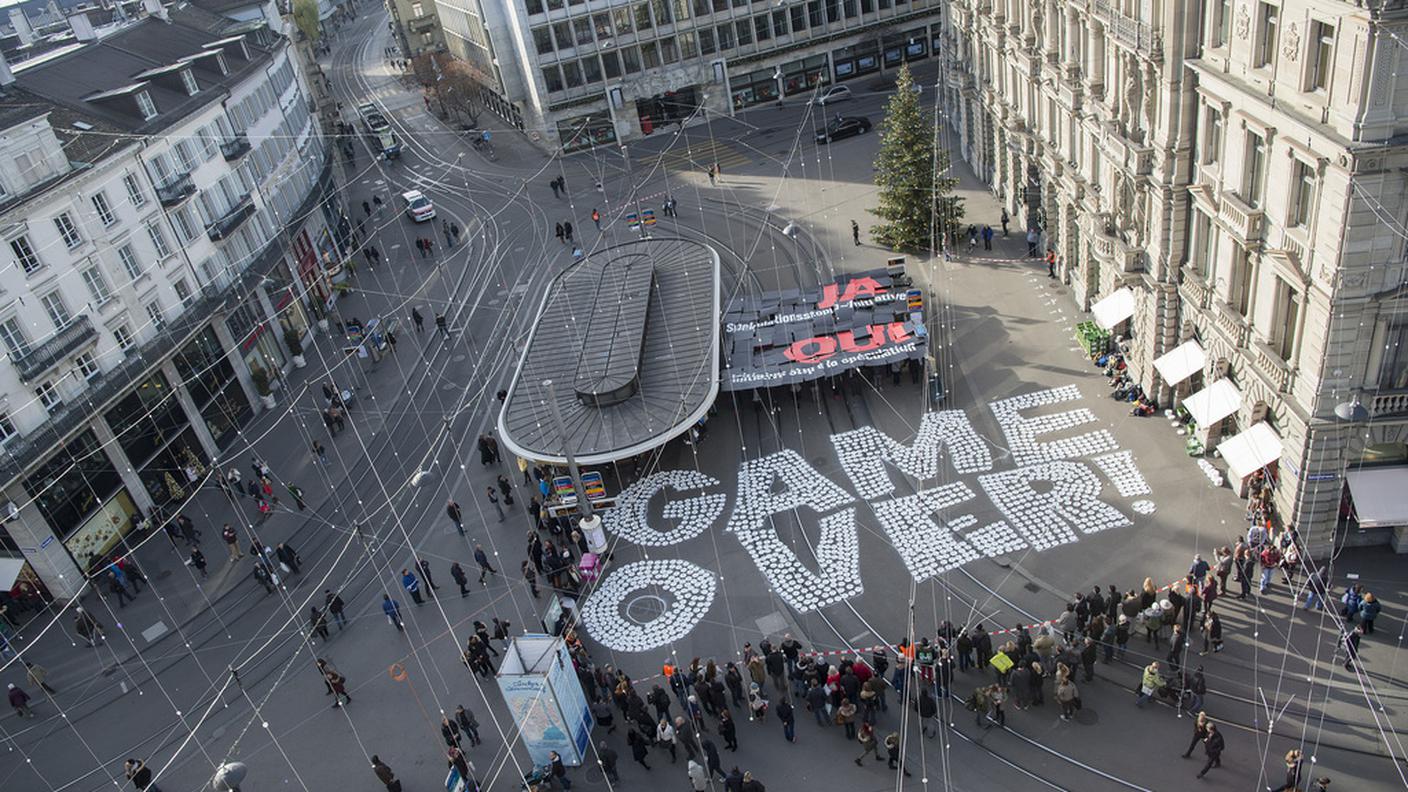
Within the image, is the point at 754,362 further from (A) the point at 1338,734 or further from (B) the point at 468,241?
(B) the point at 468,241

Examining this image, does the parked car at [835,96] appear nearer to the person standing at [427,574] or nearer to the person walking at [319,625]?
the person standing at [427,574]

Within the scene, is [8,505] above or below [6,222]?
below

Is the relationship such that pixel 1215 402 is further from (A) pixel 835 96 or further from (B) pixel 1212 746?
(A) pixel 835 96

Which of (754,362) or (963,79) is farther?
(963,79)

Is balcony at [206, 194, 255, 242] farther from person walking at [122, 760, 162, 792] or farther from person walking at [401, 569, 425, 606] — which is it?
person walking at [122, 760, 162, 792]

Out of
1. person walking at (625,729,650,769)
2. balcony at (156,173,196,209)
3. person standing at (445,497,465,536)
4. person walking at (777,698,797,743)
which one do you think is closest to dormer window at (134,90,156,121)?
balcony at (156,173,196,209)

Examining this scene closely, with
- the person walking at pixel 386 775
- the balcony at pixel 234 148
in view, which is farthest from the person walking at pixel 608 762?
the balcony at pixel 234 148

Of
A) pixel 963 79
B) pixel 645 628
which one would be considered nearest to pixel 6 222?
pixel 645 628
